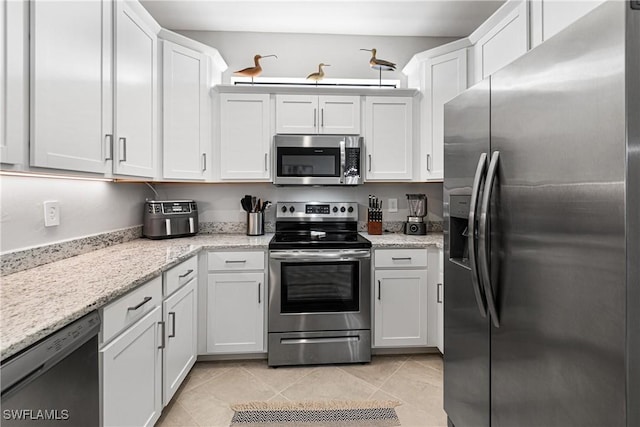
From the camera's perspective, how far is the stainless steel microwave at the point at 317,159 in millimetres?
2719

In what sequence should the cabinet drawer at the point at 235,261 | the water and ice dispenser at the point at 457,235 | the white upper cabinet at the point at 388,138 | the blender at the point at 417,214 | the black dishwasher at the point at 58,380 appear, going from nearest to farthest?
the black dishwasher at the point at 58,380
the water and ice dispenser at the point at 457,235
the cabinet drawer at the point at 235,261
the white upper cabinet at the point at 388,138
the blender at the point at 417,214

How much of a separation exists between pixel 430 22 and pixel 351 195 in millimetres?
1616

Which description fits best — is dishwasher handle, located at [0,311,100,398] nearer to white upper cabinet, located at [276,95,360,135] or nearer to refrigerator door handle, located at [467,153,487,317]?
refrigerator door handle, located at [467,153,487,317]

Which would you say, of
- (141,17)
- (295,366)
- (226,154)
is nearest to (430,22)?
(226,154)

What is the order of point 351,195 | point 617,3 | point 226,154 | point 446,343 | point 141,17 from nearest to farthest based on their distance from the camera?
point 617,3
point 446,343
point 141,17
point 226,154
point 351,195

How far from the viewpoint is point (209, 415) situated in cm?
190

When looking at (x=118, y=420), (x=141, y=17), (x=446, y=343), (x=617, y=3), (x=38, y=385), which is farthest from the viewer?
(x=141, y=17)

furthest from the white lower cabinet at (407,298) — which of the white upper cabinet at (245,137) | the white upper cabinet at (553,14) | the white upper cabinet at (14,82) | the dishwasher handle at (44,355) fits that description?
the white upper cabinet at (14,82)

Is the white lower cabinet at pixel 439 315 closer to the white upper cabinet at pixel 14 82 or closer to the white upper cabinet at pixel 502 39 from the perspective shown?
the white upper cabinet at pixel 502 39

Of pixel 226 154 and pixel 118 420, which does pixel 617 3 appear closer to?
pixel 118 420

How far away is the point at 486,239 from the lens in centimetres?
111

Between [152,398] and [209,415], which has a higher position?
[152,398]

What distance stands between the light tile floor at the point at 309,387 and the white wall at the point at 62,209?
3.77 feet

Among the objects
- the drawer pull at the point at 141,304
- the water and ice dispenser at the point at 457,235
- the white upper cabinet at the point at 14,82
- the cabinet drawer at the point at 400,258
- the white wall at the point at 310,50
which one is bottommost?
the drawer pull at the point at 141,304
